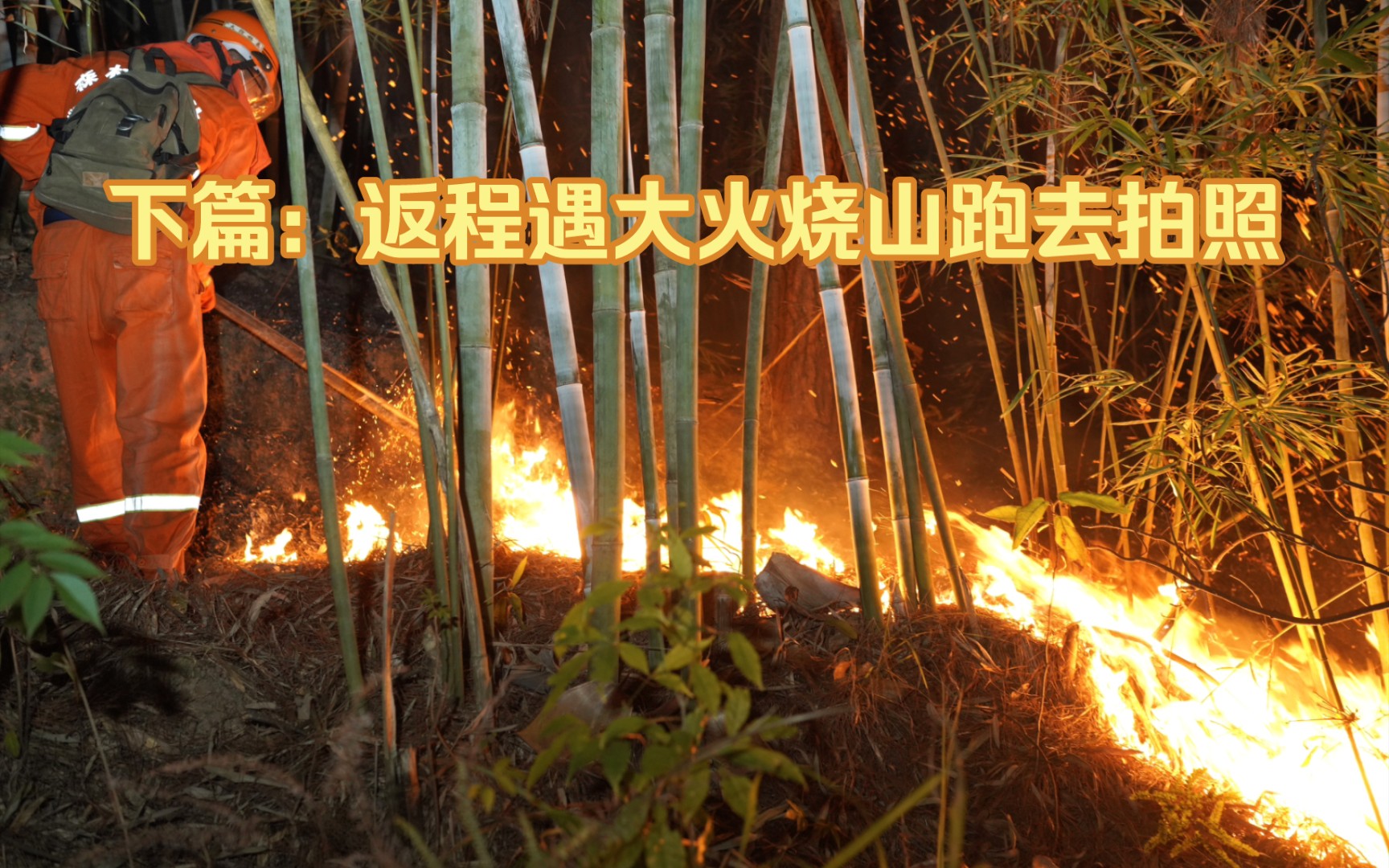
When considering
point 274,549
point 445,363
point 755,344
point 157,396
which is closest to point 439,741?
point 445,363

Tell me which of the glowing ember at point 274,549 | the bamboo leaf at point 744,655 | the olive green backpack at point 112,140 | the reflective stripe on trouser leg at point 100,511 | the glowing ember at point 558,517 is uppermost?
the olive green backpack at point 112,140

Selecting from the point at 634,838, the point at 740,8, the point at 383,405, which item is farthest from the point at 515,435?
the point at 634,838

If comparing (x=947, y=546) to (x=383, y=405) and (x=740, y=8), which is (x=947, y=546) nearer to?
(x=383, y=405)

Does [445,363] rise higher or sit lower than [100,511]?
higher

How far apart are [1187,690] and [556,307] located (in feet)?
4.95

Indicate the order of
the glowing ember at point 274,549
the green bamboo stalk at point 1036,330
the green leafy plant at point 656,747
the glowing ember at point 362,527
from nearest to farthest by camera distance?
the green leafy plant at point 656,747 → the green bamboo stalk at point 1036,330 → the glowing ember at point 274,549 → the glowing ember at point 362,527

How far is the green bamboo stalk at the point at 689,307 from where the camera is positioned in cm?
151

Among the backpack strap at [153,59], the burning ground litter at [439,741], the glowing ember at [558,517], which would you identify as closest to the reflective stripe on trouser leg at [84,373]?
the backpack strap at [153,59]

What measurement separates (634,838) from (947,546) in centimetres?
103

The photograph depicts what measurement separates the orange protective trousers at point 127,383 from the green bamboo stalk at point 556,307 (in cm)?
114

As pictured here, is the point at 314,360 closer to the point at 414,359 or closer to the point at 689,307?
the point at 414,359

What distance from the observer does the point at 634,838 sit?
3.07 ft

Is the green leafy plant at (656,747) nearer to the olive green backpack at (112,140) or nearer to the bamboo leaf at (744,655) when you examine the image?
the bamboo leaf at (744,655)

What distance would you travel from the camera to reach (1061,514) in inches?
72.8
